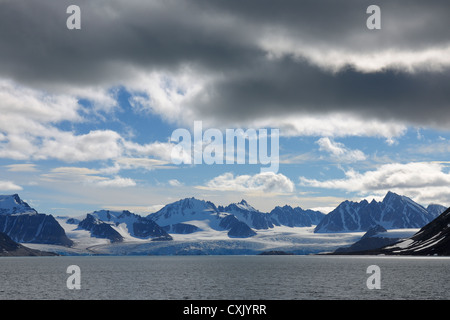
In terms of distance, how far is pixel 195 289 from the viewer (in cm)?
11950

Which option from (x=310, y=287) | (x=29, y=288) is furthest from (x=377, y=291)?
(x=29, y=288)
